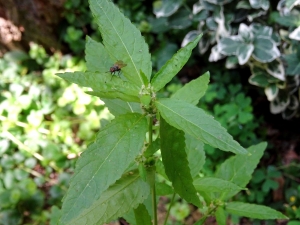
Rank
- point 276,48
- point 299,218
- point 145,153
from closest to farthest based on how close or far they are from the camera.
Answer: point 145,153, point 299,218, point 276,48

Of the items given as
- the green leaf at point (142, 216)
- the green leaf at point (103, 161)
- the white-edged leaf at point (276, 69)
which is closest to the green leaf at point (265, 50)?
the white-edged leaf at point (276, 69)

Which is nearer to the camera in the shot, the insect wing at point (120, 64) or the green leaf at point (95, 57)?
the insect wing at point (120, 64)

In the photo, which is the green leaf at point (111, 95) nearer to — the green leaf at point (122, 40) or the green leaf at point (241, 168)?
the green leaf at point (122, 40)

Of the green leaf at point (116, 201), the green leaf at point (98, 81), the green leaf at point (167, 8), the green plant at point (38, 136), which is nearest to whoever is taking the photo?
the green leaf at point (98, 81)

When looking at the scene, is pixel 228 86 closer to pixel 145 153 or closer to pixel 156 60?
pixel 156 60

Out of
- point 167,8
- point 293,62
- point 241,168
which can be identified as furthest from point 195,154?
point 167,8

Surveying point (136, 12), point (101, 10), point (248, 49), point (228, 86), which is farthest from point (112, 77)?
point (136, 12)

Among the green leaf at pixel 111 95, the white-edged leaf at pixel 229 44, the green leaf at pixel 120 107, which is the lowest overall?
the white-edged leaf at pixel 229 44
